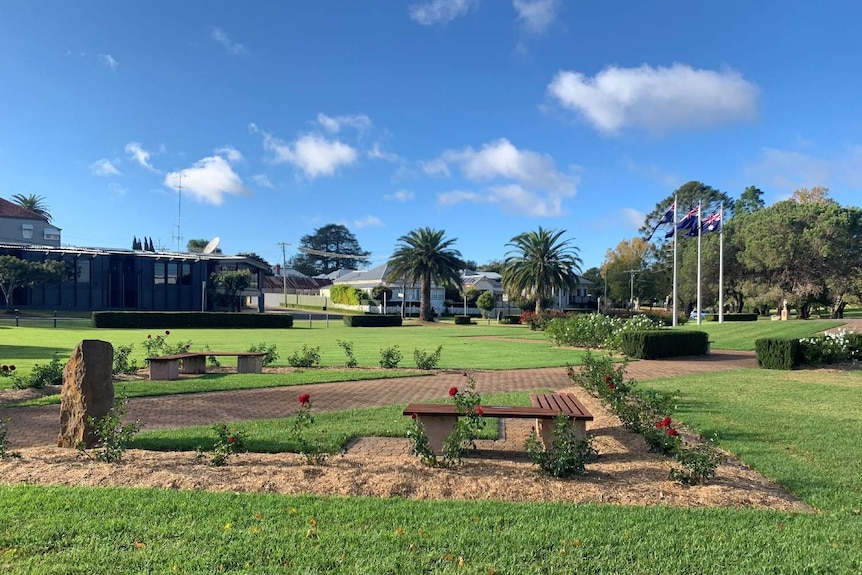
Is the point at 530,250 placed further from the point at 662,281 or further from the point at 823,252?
the point at 662,281

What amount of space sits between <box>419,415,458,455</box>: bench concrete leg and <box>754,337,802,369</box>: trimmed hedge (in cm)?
1284

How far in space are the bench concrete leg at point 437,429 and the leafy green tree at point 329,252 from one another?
4789 inches

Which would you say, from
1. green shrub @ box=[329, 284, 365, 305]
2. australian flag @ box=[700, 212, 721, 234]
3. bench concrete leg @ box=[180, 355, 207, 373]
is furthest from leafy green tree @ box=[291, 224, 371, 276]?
bench concrete leg @ box=[180, 355, 207, 373]

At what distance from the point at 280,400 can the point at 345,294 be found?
68.0 m

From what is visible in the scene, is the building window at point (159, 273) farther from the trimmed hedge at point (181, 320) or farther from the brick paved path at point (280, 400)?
the brick paved path at point (280, 400)

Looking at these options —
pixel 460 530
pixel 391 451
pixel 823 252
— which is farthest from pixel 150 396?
pixel 823 252

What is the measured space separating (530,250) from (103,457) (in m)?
47.6

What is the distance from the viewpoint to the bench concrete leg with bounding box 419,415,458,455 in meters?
5.96

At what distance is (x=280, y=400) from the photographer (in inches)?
388

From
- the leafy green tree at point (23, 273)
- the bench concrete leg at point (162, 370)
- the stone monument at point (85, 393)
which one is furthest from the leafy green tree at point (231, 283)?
the stone monument at point (85, 393)

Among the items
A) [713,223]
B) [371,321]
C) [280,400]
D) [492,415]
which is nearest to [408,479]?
[492,415]

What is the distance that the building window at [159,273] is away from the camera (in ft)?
188

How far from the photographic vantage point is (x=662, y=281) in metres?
77.1

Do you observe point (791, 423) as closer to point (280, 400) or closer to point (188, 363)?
point (280, 400)
